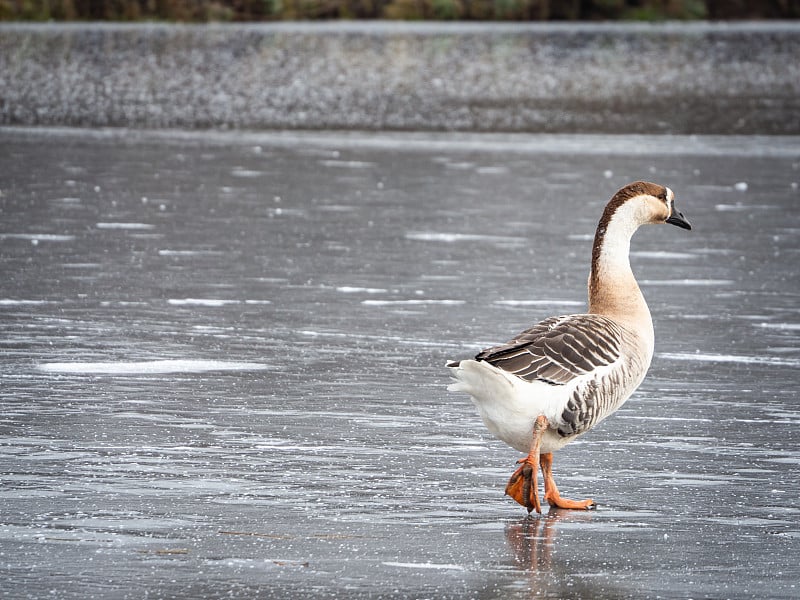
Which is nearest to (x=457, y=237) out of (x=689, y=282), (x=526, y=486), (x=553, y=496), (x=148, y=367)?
(x=689, y=282)

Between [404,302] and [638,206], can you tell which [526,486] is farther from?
[404,302]

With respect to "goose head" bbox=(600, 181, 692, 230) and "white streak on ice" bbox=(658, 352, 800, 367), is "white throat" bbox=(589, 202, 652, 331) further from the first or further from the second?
"white streak on ice" bbox=(658, 352, 800, 367)

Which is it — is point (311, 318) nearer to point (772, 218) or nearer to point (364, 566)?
point (364, 566)

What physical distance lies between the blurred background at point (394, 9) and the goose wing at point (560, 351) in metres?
47.4

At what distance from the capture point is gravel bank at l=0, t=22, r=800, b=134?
2377 centimetres

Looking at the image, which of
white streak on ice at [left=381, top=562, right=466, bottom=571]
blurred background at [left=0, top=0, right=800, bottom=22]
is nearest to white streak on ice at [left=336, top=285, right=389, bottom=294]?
white streak on ice at [left=381, top=562, right=466, bottom=571]

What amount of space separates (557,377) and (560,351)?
0.39 feet

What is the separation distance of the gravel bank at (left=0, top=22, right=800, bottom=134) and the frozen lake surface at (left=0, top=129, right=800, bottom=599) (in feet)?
25.5

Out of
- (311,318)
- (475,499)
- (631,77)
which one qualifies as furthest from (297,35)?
(475,499)

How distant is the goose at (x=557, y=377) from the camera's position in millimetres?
5543

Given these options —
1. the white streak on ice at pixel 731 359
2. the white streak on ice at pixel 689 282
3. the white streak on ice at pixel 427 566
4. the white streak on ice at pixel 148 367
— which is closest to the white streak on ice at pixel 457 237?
the white streak on ice at pixel 689 282

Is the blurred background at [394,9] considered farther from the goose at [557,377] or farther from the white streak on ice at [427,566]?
the white streak on ice at [427,566]

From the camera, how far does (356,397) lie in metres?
7.59

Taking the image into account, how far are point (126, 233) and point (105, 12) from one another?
136 ft
